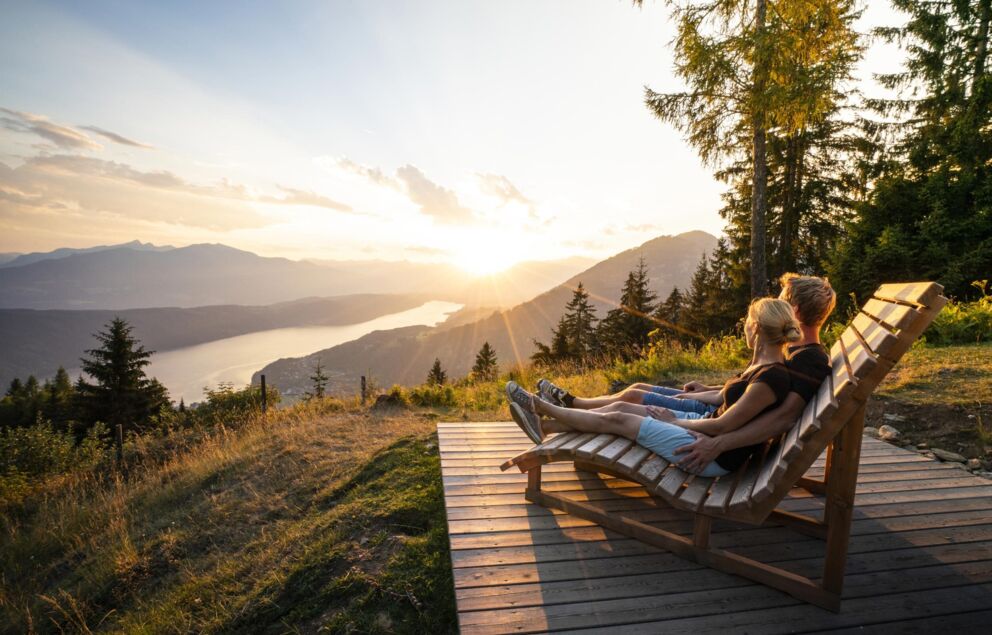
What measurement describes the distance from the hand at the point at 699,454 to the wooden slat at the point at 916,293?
1.18m

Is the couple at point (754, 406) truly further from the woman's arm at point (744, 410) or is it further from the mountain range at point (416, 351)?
the mountain range at point (416, 351)

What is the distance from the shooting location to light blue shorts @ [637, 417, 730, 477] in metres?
2.81

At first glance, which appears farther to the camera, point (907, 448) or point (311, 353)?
point (311, 353)

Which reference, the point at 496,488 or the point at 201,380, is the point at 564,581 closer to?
the point at 496,488

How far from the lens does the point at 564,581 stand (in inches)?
100.0

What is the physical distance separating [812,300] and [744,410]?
2.90 ft

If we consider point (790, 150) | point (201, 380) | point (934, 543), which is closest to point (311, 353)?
point (201, 380)

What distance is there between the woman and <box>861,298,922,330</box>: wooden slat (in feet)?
1.35

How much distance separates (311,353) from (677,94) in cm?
17281

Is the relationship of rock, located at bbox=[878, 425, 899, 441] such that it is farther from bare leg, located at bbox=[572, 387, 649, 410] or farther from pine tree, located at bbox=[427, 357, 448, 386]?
pine tree, located at bbox=[427, 357, 448, 386]

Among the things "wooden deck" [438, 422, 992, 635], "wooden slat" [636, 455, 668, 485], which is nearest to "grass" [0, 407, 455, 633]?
"wooden deck" [438, 422, 992, 635]

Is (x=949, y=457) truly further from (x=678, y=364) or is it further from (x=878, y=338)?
(x=678, y=364)

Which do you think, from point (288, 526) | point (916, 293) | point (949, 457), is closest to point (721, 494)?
point (916, 293)

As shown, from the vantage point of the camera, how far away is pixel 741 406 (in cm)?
273
